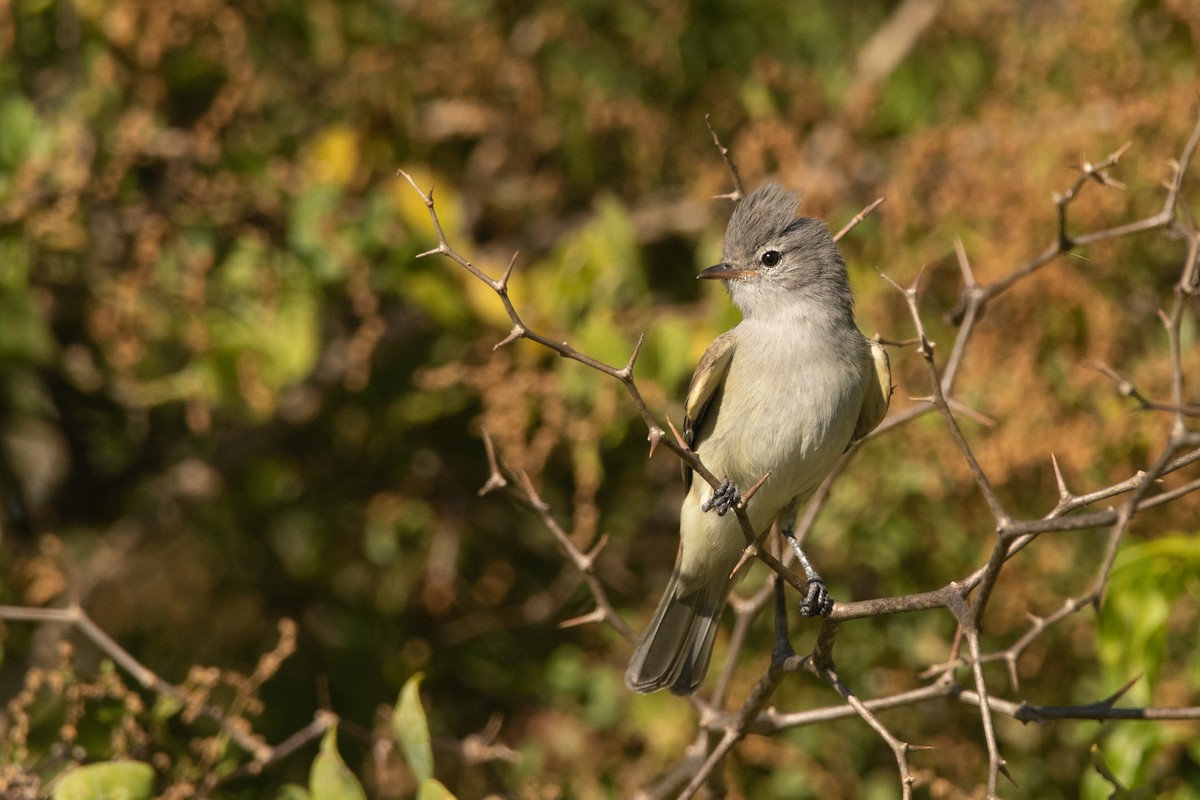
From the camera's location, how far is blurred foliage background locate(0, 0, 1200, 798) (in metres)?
4.07

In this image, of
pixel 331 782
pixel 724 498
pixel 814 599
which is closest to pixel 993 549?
pixel 814 599

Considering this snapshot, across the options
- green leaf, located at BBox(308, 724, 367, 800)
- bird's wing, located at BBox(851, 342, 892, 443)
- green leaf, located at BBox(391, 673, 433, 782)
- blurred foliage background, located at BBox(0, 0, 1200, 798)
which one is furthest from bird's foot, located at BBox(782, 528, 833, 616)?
green leaf, located at BBox(308, 724, 367, 800)

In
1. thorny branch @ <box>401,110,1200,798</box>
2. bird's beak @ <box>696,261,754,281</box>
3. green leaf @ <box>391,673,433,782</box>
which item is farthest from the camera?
bird's beak @ <box>696,261,754,281</box>

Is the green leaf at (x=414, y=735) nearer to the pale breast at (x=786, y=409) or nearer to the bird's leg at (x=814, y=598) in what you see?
the bird's leg at (x=814, y=598)

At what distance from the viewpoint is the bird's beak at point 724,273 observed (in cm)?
362

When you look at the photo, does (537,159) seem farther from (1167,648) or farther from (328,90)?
(1167,648)

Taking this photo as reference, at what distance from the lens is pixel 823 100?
513 cm

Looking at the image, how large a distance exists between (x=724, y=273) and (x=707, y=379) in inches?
12.6

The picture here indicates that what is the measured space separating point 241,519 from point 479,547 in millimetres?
931

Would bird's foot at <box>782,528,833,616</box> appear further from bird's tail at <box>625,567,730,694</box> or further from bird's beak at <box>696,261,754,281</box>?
bird's beak at <box>696,261,754,281</box>

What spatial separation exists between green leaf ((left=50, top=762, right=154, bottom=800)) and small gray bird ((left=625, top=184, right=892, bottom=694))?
129 centimetres

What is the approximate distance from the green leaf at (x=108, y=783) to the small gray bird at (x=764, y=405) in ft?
4.24

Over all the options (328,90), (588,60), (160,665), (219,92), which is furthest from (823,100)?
(160,665)

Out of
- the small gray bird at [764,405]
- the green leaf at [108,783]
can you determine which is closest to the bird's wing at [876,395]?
the small gray bird at [764,405]
